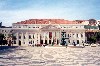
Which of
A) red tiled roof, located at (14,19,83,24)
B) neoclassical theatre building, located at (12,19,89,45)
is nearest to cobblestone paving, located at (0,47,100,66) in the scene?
neoclassical theatre building, located at (12,19,89,45)

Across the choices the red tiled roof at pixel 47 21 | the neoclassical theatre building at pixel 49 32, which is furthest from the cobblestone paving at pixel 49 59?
the red tiled roof at pixel 47 21

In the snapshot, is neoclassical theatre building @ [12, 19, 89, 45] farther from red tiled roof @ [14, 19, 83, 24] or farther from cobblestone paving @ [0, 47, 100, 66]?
cobblestone paving @ [0, 47, 100, 66]

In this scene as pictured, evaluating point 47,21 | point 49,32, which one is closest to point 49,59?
point 49,32

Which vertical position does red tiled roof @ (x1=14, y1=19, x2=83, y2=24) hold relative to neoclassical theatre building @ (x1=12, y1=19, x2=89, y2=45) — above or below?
above

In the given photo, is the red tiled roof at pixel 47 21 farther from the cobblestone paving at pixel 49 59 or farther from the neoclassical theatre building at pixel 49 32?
the cobblestone paving at pixel 49 59

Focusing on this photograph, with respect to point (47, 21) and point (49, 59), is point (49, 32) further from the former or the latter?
point (49, 59)

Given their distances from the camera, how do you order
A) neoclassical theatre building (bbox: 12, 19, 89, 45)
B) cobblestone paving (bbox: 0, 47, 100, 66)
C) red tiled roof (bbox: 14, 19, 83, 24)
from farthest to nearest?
red tiled roof (bbox: 14, 19, 83, 24) < neoclassical theatre building (bbox: 12, 19, 89, 45) < cobblestone paving (bbox: 0, 47, 100, 66)

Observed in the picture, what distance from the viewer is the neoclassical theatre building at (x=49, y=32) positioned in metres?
87.4

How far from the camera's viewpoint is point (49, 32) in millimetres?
88938

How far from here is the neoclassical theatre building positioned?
3440 inches

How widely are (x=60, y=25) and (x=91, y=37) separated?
1133 cm

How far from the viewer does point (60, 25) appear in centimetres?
8831

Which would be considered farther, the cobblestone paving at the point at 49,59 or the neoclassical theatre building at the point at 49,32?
the neoclassical theatre building at the point at 49,32

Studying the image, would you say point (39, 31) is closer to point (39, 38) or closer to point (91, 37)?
point (39, 38)
